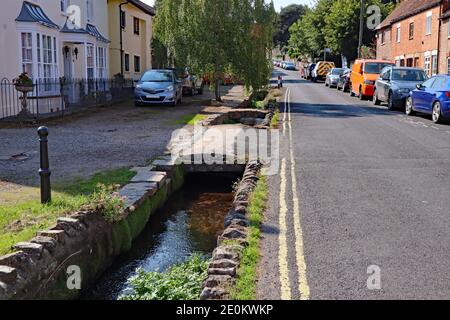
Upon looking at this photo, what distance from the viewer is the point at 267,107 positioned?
73.8ft

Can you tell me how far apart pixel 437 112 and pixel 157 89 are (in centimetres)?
1121

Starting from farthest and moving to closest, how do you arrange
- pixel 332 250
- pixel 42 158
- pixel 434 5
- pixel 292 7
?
pixel 292 7 < pixel 434 5 < pixel 42 158 < pixel 332 250

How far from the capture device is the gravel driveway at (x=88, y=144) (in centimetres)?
987

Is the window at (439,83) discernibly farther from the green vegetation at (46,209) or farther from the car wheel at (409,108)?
the green vegetation at (46,209)

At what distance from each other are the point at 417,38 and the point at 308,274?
1422 inches

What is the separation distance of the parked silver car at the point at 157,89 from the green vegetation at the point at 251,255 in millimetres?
15573

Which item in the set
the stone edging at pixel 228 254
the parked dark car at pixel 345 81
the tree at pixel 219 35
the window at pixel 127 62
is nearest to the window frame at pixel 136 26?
the window at pixel 127 62

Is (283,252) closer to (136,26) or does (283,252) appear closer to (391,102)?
(391,102)

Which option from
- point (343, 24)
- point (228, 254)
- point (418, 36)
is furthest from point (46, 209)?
point (343, 24)

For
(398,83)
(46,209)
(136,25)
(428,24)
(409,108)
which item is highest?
(136,25)

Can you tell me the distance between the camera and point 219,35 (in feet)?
76.9
